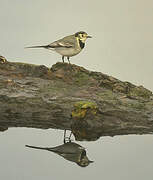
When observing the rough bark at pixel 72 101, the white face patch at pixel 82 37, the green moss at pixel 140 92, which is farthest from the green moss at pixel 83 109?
the white face patch at pixel 82 37

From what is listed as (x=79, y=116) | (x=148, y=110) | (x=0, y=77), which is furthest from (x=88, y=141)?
(x=0, y=77)

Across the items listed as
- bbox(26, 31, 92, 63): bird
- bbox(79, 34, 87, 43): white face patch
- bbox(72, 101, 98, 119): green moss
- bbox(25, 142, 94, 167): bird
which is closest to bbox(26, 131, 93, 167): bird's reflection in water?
bbox(25, 142, 94, 167): bird

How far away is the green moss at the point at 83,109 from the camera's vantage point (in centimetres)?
523

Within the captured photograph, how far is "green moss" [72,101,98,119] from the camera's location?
17.1ft

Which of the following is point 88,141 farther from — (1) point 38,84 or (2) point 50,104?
(1) point 38,84

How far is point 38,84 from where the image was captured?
5660mm

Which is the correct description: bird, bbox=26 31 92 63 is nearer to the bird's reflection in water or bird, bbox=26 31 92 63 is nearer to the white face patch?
the white face patch

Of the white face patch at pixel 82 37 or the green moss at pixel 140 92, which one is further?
the white face patch at pixel 82 37

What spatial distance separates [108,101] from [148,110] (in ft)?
1.54

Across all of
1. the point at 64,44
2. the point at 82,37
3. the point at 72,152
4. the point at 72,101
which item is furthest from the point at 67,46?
the point at 72,152

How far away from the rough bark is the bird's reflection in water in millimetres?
254

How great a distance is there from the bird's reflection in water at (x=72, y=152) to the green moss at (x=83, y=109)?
0.59m

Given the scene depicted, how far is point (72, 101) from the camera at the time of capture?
17.8 feet

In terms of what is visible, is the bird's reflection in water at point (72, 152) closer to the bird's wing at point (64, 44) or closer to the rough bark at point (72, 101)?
the rough bark at point (72, 101)
